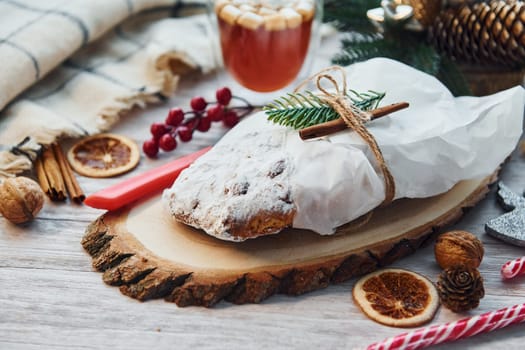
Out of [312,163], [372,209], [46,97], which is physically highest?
[312,163]

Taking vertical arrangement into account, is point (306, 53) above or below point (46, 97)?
above

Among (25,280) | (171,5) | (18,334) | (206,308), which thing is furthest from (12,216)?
(171,5)

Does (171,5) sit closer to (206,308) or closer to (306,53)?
(306,53)

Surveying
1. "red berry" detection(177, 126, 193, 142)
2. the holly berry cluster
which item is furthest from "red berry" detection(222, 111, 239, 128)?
"red berry" detection(177, 126, 193, 142)

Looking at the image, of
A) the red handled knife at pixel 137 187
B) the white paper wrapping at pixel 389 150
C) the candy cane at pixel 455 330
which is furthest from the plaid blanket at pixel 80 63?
the candy cane at pixel 455 330

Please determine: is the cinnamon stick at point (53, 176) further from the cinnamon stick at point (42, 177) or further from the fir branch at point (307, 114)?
the fir branch at point (307, 114)

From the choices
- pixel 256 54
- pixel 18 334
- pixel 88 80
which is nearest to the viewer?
pixel 18 334

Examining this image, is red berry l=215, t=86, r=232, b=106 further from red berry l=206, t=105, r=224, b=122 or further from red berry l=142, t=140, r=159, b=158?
red berry l=142, t=140, r=159, b=158

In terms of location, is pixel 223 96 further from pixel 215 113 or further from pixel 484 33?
pixel 484 33
